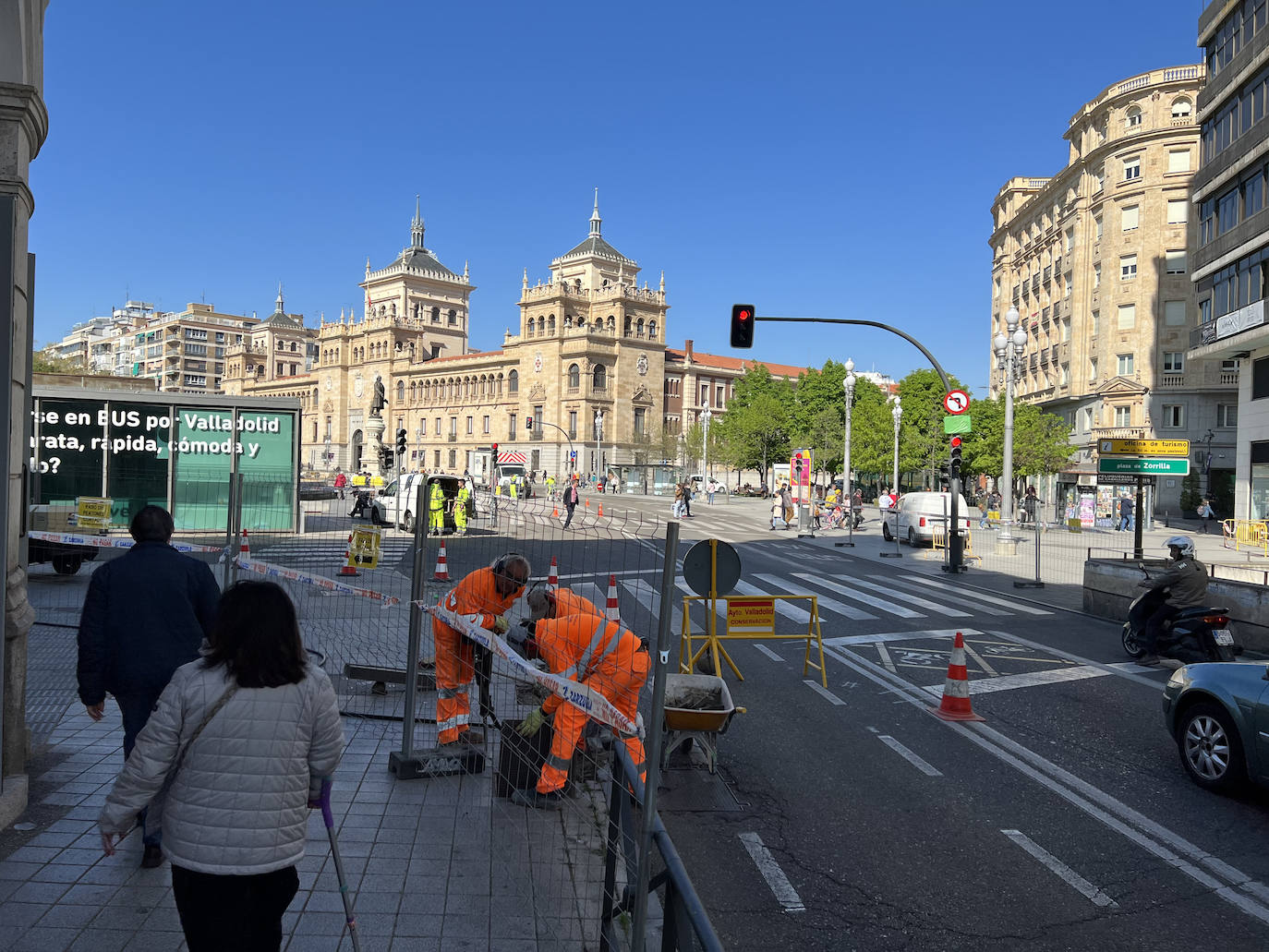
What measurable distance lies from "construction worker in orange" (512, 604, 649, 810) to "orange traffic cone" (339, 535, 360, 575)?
483 inches

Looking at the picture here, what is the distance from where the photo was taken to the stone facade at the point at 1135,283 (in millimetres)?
46688

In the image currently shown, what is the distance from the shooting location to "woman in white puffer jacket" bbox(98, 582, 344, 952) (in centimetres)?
280

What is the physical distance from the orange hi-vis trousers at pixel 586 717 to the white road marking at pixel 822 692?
3730 millimetres

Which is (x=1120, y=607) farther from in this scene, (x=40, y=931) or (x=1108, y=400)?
(x=1108, y=400)

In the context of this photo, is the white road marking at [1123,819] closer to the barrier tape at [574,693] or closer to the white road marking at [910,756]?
the white road marking at [910,756]

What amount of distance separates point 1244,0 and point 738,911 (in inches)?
1396

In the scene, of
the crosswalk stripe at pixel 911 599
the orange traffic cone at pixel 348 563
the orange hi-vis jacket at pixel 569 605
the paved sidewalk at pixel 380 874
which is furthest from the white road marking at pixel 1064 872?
the orange traffic cone at pixel 348 563

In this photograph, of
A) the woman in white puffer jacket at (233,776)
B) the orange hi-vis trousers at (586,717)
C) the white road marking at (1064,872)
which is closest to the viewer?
the woman in white puffer jacket at (233,776)

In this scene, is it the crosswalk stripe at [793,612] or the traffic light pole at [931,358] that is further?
the traffic light pole at [931,358]

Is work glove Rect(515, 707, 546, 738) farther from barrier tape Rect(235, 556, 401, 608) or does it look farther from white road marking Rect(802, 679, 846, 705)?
white road marking Rect(802, 679, 846, 705)

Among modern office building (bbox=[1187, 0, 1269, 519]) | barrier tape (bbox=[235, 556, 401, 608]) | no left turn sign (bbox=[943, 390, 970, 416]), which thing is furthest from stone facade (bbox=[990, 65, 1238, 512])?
barrier tape (bbox=[235, 556, 401, 608])

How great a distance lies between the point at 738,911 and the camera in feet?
15.1

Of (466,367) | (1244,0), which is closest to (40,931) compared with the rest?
(1244,0)

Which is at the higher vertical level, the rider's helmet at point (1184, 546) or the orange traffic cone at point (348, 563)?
the rider's helmet at point (1184, 546)
